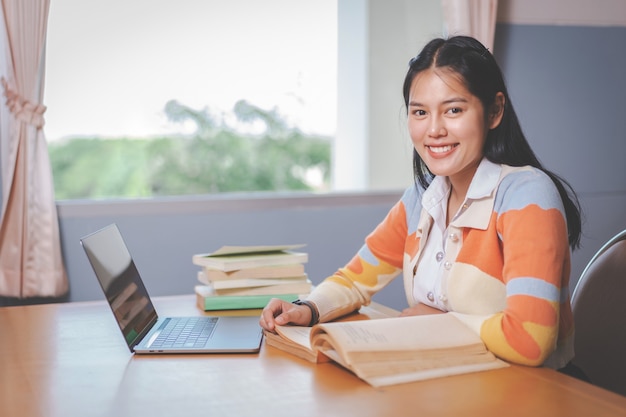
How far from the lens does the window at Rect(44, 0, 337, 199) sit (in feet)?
10.0

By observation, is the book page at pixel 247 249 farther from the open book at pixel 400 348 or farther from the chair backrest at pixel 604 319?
the chair backrest at pixel 604 319

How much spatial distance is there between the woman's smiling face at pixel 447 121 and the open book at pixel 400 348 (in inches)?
15.4

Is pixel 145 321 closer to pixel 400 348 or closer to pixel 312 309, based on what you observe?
pixel 312 309

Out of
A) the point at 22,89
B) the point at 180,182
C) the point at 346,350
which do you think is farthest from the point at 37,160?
the point at 346,350

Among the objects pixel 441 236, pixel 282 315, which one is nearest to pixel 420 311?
pixel 441 236

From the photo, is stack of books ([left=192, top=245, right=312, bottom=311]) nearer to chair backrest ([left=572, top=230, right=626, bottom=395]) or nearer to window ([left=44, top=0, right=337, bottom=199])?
chair backrest ([left=572, top=230, right=626, bottom=395])

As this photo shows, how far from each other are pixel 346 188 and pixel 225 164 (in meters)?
0.59

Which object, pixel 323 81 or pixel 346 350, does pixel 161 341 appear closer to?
pixel 346 350

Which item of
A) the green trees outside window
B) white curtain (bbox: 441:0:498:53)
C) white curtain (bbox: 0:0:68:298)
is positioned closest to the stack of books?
white curtain (bbox: 0:0:68:298)

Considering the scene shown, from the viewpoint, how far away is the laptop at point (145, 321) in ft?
4.42

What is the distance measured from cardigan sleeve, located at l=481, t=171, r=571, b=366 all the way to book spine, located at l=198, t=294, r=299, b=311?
54cm

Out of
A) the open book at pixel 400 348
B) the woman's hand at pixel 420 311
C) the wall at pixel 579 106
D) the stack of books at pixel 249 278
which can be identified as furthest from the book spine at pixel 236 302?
the wall at pixel 579 106

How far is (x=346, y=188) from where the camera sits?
3.62 m

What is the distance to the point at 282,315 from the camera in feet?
4.85
